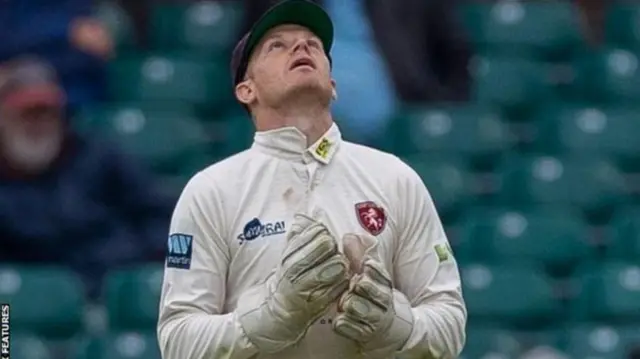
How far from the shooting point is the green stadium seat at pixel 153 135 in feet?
25.2

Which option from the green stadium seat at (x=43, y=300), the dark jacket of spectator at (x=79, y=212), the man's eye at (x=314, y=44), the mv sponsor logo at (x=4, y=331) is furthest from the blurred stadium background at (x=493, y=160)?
the man's eye at (x=314, y=44)

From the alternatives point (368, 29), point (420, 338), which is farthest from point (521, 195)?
point (420, 338)

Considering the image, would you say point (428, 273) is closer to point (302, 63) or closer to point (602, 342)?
point (302, 63)

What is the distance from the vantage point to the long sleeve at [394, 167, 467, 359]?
3.91 metres

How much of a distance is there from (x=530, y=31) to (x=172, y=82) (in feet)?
5.26

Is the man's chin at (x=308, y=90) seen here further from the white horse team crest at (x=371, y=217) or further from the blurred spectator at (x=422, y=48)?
the blurred spectator at (x=422, y=48)

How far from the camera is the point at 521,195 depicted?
25.7ft

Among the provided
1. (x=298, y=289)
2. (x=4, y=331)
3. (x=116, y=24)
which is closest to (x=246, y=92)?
(x=298, y=289)

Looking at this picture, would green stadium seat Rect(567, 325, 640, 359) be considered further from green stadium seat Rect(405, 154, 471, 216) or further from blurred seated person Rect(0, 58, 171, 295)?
blurred seated person Rect(0, 58, 171, 295)

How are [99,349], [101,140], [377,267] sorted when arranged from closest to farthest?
[377,267] < [99,349] < [101,140]

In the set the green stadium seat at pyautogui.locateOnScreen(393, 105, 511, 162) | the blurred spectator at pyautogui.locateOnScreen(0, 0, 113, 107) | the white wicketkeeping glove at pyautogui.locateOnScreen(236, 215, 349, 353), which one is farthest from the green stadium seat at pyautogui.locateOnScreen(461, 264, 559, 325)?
the white wicketkeeping glove at pyautogui.locateOnScreen(236, 215, 349, 353)

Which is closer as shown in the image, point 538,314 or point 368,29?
point 538,314

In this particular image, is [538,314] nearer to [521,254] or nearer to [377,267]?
[521,254]

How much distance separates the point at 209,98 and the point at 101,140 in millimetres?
835
